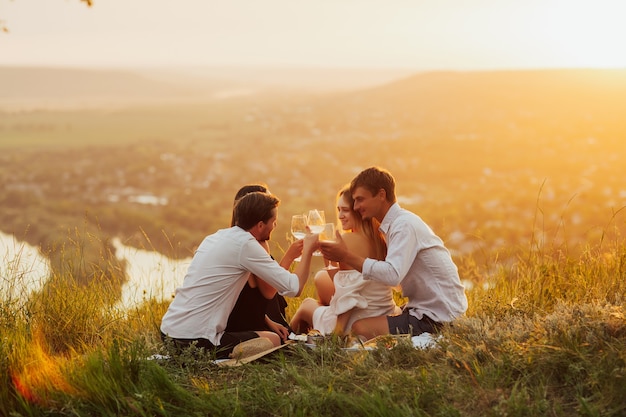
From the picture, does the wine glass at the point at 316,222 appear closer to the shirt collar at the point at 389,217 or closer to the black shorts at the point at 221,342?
the shirt collar at the point at 389,217

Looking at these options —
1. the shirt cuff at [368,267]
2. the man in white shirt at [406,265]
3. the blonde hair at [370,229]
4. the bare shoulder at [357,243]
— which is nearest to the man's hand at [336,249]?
the man in white shirt at [406,265]

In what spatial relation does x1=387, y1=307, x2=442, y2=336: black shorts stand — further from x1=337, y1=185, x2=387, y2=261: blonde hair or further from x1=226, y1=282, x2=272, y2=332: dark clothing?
x1=226, y1=282, x2=272, y2=332: dark clothing

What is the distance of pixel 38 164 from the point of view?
234 feet

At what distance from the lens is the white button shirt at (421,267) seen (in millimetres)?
4914

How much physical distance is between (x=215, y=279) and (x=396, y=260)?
1303 mm

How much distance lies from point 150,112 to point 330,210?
144 feet

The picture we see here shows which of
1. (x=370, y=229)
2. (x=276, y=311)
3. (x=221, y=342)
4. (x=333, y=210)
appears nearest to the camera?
(x=221, y=342)

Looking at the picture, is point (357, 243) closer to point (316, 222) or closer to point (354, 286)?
point (354, 286)

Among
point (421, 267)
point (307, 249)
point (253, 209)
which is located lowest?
point (421, 267)

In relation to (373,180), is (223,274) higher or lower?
lower

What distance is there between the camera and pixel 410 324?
5.13 meters

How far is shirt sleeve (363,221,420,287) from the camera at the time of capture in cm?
481

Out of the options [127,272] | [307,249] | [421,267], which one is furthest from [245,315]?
[127,272]

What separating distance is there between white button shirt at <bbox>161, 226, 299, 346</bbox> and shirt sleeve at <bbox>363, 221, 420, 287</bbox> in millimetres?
552
